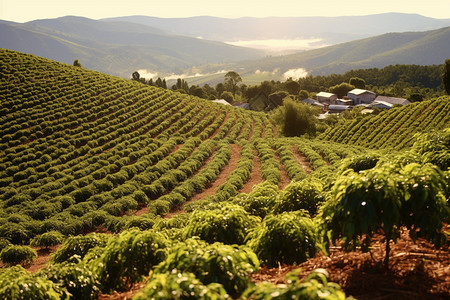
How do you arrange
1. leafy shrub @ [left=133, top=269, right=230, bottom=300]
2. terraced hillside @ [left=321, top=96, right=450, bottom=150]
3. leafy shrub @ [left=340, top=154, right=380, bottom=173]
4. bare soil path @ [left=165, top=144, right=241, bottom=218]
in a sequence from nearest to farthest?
leafy shrub @ [left=133, top=269, right=230, bottom=300] < leafy shrub @ [left=340, top=154, right=380, bottom=173] < bare soil path @ [left=165, top=144, right=241, bottom=218] < terraced hillside @ [left=321, top=96, right=450, bottom=150]

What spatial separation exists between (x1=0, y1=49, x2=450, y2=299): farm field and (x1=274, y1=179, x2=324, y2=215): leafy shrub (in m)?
0.03

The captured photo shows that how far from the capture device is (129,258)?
7.26 meters

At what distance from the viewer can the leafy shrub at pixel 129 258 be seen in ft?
23.9

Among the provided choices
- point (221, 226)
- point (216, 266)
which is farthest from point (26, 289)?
point (221, 226)

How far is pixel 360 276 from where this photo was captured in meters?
6.74

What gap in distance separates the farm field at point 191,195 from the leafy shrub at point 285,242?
29mm

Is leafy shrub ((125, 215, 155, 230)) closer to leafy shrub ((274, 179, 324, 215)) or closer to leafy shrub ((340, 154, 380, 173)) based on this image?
leafy shrub ((274, 179, 324, 215))

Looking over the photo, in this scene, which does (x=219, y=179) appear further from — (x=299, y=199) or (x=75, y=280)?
(x=75, y=280)

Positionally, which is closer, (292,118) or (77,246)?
(77,246)

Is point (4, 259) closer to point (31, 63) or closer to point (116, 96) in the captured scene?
point (116, 96)

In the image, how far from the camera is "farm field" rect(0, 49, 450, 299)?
6.07 meters

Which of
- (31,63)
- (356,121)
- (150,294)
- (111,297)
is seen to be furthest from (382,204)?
(31,63)

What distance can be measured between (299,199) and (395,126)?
60710mm

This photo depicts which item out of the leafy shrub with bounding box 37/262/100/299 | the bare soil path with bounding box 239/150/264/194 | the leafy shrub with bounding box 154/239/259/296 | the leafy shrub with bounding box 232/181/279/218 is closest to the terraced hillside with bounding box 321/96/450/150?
the bare soil path with bounding box 239/150/264/194
